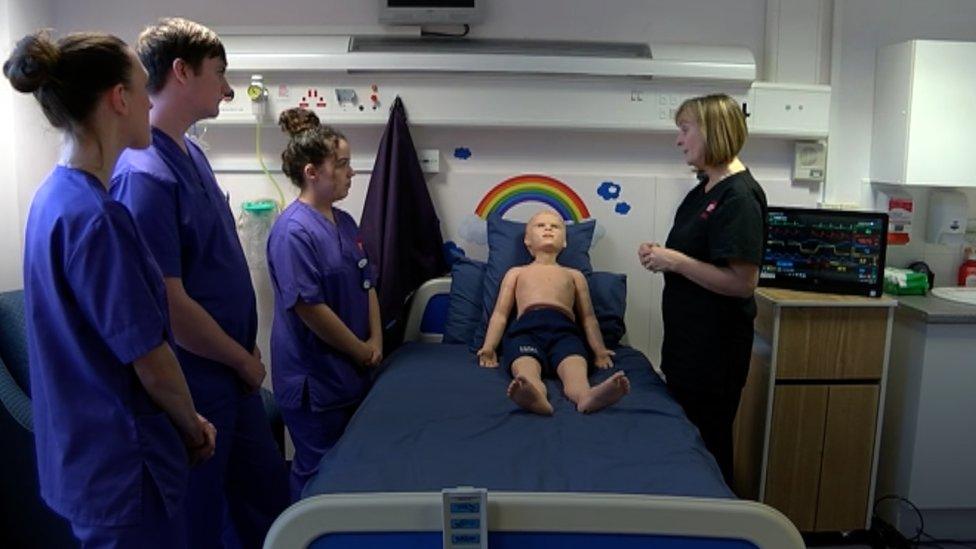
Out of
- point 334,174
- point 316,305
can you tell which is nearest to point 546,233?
point 334,174

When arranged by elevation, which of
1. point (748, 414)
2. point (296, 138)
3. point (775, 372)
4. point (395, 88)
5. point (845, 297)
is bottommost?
point (748, 414)

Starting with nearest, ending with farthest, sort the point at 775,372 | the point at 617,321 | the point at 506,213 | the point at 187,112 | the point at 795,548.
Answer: the point at 795,548 < the point at 187,112 < the point at 775,372 < the point at 617,321 < the point at 506,213

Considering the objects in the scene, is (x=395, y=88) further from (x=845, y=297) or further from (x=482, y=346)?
(x=845, y=297)

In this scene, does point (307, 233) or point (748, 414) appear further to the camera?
point (748, 414)

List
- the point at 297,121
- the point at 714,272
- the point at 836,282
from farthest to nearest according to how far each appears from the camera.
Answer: the point at 836,282 < the point at 297,121 < the point at 714,272

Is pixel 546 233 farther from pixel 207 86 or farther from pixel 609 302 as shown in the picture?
pixel 207 86

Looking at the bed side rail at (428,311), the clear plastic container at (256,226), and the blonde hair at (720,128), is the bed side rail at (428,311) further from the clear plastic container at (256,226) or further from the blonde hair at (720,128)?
the blonde hair at (720,128)

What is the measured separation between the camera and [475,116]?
2979 millimetres

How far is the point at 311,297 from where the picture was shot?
218cm

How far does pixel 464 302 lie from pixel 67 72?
1781mm

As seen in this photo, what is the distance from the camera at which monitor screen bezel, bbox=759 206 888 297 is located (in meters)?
2.70

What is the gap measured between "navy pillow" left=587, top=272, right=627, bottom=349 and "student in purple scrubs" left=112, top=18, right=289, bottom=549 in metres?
1.40

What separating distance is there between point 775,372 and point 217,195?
1.98 metres

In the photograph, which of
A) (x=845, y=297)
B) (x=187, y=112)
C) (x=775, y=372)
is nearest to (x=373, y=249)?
(x=187, y=112)
